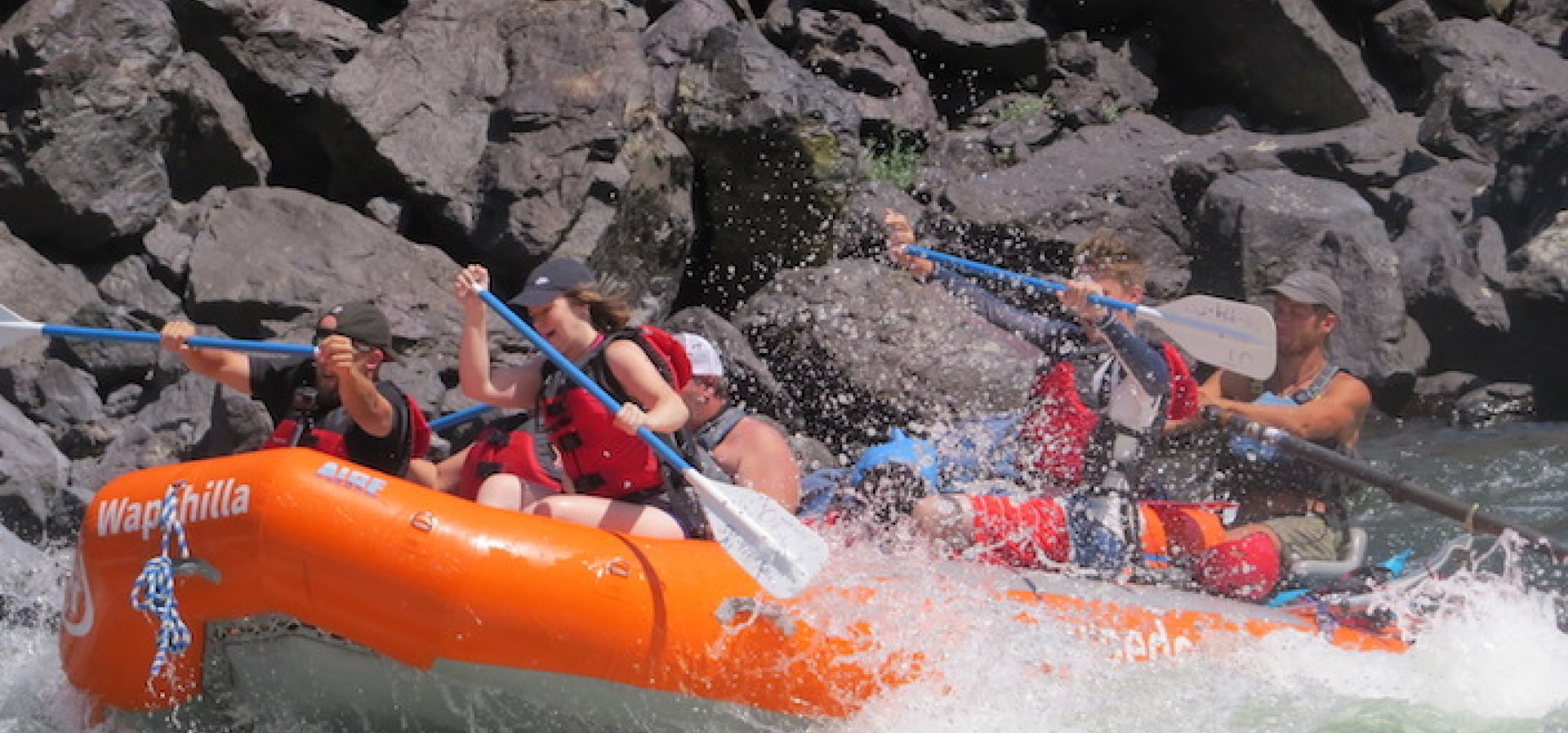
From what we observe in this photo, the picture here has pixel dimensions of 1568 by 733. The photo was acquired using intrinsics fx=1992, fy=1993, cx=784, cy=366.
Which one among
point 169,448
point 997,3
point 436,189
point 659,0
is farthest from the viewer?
point 997,3

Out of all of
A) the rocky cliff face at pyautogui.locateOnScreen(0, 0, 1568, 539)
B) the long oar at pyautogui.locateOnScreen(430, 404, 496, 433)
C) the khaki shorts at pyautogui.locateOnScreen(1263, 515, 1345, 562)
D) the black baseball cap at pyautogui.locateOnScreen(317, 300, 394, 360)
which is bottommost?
the rocky cliff face at pyautogui.locateOnScreen(0, 0, 1568, 539)

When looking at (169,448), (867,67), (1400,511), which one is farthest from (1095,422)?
(867,67)

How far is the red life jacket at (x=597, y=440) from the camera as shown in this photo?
17.1 feet

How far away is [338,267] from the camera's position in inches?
354

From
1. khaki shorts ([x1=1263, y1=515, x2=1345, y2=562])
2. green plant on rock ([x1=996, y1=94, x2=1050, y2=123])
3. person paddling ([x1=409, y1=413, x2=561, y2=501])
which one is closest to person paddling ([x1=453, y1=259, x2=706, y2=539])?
person paddling ([x1=409, y1=413, x2=561, y2=501])

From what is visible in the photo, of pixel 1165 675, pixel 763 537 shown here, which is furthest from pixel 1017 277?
pixel 763 537

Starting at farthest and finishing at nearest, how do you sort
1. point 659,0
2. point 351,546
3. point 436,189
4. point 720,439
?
point 659,0
point 436,189
point 720,439
point 351,546

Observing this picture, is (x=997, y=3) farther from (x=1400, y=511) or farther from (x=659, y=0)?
(x=1400, y=511)

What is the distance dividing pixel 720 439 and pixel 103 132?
15.5 feet

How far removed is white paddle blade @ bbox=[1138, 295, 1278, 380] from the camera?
18.7 ft

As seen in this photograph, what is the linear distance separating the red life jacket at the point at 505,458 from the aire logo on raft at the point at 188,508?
884 mm

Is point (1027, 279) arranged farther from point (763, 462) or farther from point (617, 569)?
point (617, 569)

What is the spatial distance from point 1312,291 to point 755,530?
2.15 m

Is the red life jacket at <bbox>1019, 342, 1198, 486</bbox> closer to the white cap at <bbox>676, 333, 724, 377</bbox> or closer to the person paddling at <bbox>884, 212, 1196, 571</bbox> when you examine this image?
the person paddling at <bbox>884, 212, 1196, 571</bbox>
